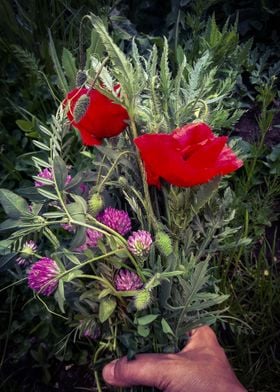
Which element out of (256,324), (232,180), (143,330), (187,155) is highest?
(187,155)

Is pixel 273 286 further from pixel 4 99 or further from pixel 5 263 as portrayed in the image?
pixel 4 99

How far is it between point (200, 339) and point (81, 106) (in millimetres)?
472

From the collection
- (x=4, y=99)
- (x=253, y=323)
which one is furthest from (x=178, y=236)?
(x=4, y=99)

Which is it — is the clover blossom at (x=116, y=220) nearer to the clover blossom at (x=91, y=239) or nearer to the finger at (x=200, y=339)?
the clover blossom at (x=91, y=239)

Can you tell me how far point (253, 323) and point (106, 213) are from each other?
73 cm

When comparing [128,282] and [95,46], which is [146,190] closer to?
[128,282]

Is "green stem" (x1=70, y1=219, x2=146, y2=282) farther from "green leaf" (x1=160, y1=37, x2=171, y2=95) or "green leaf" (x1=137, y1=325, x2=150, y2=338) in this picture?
"green leaf" (x1=160, y1=37, x2=171, y2=95)

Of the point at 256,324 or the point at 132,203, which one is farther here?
the point at 256,324

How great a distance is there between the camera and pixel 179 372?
0.86 meters

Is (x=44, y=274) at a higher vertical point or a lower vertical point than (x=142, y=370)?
higher

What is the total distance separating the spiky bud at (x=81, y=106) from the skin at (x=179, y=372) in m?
0.39

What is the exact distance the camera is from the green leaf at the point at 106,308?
80cm

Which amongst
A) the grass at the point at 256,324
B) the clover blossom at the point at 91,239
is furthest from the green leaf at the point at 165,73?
the grass at the point at 256,324

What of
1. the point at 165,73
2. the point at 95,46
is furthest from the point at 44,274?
the point at 95,46
